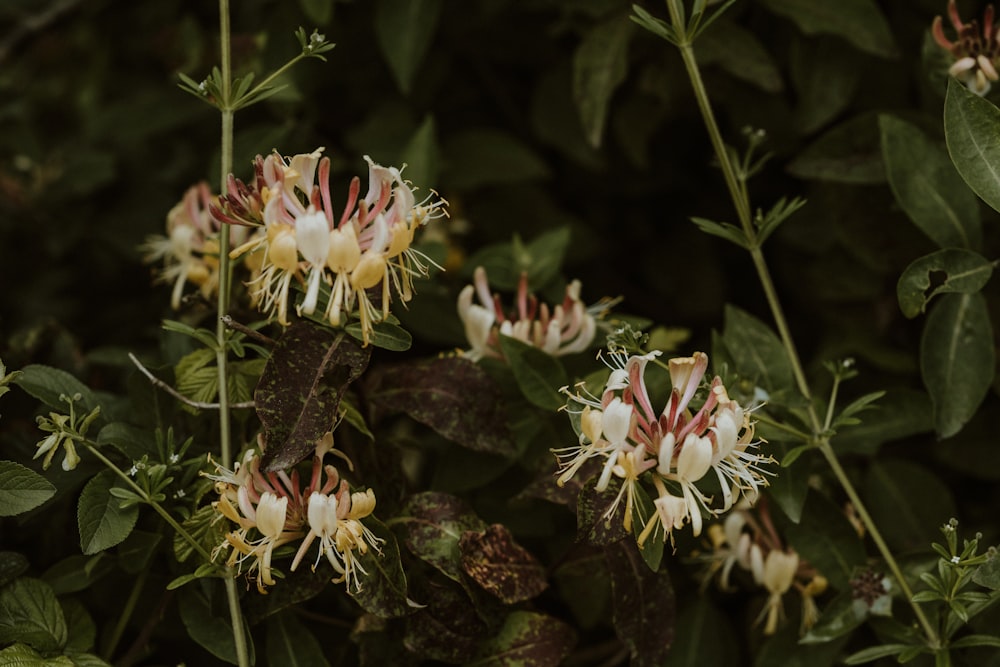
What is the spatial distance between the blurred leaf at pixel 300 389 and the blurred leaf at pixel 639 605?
0.83 feet

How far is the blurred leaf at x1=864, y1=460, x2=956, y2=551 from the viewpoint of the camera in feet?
3.33

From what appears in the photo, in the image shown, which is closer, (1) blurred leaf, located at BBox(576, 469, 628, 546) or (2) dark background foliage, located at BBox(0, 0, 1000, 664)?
(1) blurred leaf, located at BBox(576, 469, 628, 546)

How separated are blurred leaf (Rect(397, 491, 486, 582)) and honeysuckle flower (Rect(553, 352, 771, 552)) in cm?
12

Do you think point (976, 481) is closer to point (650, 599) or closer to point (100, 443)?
point (650, 599)

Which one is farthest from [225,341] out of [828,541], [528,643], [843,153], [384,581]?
[843,153]

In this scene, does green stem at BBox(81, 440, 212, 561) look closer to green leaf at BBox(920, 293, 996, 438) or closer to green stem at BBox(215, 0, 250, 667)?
green stem at BBox(215, 0, 250, 667)

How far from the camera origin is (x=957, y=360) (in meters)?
0.93

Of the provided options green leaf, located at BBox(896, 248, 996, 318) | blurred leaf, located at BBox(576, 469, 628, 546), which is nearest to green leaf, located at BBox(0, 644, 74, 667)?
blurred leaf, located at BBox(576, 469, 628, 546)

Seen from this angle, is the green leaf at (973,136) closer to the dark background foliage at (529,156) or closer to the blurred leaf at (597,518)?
the dark background foliage at (529,156)

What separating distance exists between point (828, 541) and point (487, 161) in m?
0.66

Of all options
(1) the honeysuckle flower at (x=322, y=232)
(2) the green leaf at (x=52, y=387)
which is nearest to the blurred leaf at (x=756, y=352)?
(1) the honeysuckle flower at (x=322, y=232)

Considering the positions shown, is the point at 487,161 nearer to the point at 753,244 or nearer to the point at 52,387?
the point at 753,244

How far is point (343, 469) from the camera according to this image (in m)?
0.87

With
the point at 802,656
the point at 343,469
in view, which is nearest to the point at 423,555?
the point at 343,469
